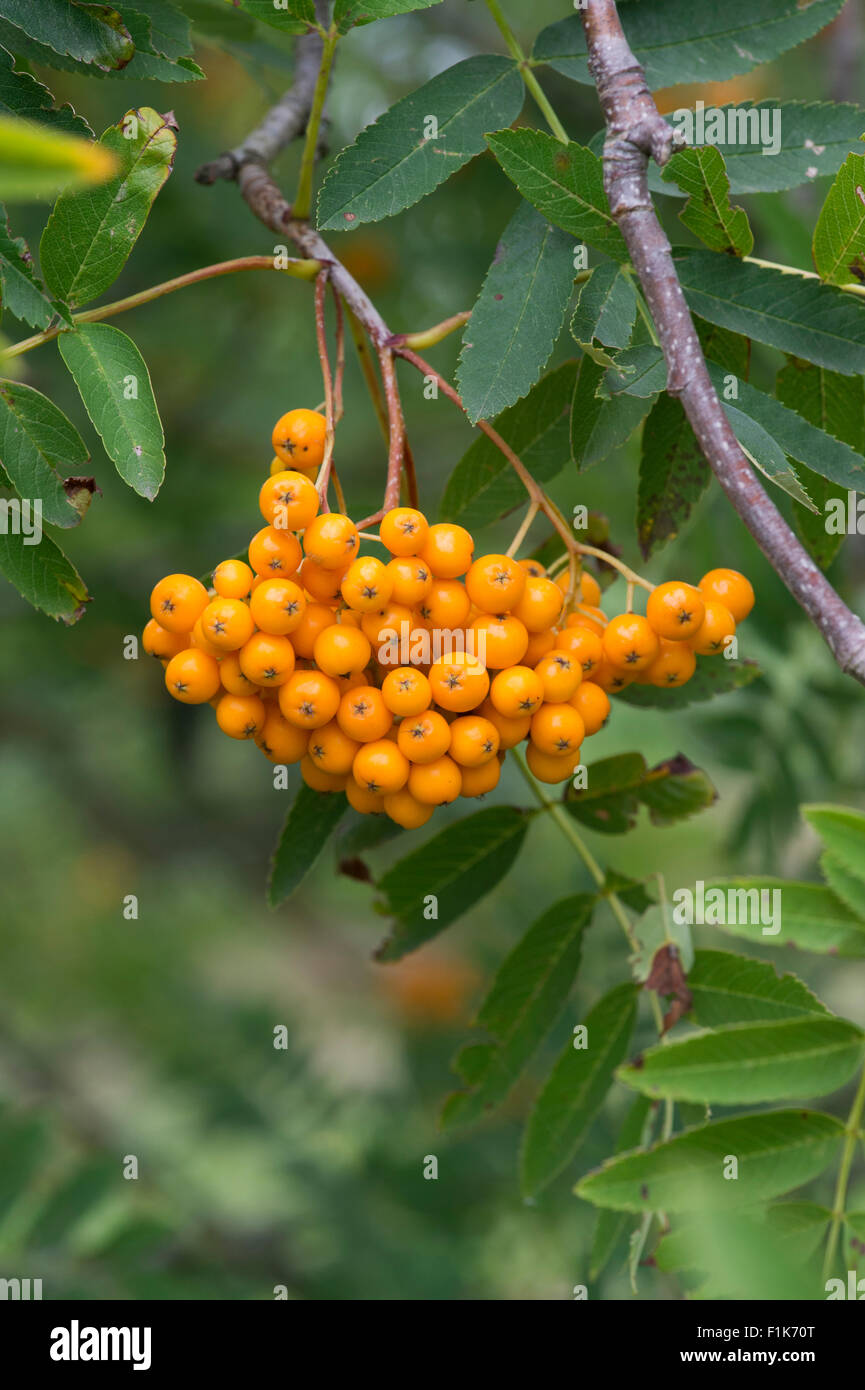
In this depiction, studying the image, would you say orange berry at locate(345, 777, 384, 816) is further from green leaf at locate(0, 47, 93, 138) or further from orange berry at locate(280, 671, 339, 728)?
green leaf at locate(0, 47, 93, 138)

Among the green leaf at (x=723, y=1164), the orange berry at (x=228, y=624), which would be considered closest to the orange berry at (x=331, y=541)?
the orange berry at (x=228, y=624)

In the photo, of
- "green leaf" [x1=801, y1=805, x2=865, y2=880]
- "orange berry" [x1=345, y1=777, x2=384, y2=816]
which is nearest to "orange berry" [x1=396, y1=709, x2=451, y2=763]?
"orange berry" [x1=345, y1=777, x2=384, y2=816]

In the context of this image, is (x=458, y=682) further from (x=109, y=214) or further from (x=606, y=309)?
(x=109, y=214)

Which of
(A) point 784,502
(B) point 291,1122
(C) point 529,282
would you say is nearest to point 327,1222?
(B) point 291,1122

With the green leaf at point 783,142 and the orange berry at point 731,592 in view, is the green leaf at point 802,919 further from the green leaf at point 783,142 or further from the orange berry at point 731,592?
the green leaf at point 783,142

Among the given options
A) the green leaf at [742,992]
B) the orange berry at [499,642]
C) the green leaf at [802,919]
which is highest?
the orange berry at [499,642]

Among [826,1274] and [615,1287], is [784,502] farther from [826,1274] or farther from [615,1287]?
[615,1287]
